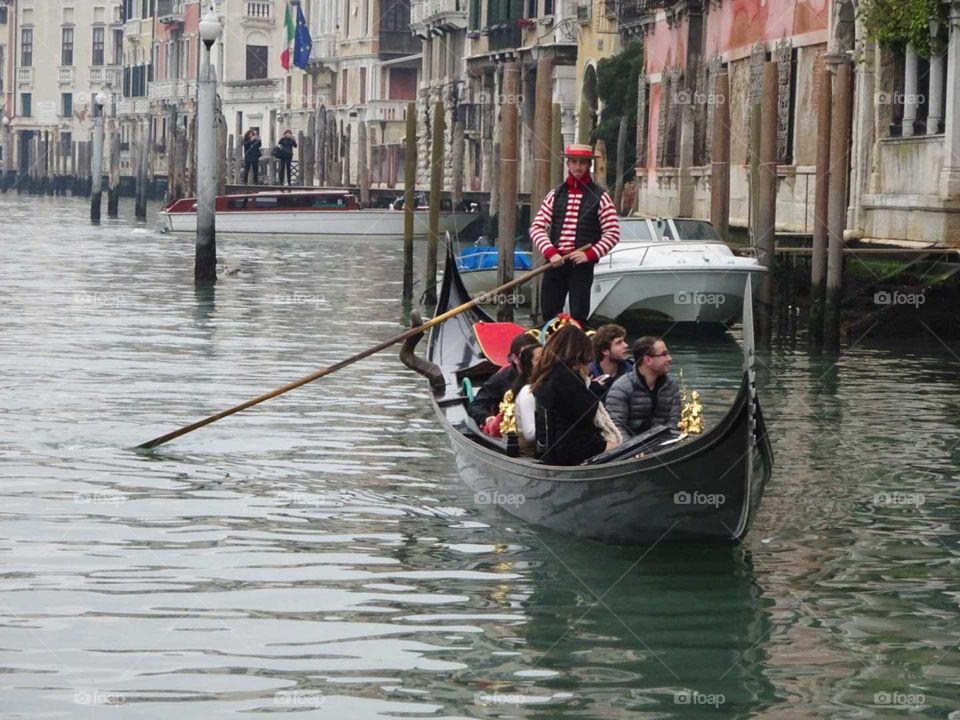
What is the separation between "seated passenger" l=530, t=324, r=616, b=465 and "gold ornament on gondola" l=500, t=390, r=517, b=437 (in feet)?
1.92

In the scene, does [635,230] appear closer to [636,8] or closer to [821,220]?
[821,220]

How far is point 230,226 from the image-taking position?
1312 inches

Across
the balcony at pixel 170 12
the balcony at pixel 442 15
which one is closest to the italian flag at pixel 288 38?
the balcony at pixel 442 15

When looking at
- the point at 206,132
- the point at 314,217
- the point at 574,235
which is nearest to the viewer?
the point at 574,235

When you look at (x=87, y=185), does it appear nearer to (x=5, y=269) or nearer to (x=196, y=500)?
(x=5, y=269)

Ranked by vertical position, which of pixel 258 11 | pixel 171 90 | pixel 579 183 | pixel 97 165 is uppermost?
pixel 258 11

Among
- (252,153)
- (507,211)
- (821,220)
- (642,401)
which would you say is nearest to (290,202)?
(252,153)

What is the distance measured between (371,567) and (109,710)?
1.86 meters

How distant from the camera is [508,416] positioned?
8.34 metres

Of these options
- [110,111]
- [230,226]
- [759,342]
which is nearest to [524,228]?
[230,226]

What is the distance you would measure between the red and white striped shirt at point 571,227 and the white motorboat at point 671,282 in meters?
4.77

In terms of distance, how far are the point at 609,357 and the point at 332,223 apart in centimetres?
2469

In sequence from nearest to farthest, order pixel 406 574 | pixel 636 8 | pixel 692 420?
pixel 406 574
pixel 692 420
pixel 636 8

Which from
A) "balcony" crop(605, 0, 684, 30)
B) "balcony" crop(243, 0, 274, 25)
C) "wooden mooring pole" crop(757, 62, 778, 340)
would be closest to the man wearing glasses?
"wooden mooring pole" crop(757, 62, 778, 340)
